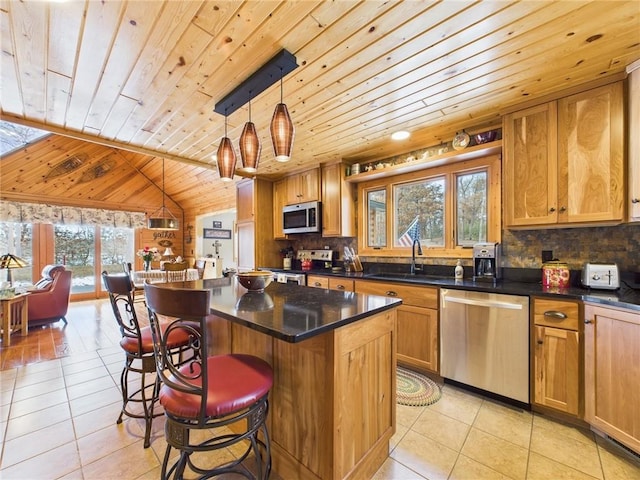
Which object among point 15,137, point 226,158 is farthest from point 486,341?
point 15,137

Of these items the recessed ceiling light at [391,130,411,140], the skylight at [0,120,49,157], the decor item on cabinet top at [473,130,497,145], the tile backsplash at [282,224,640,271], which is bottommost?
the tile backsplash at [282,224,640,271]

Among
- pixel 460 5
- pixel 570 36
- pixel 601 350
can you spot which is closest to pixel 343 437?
pixel 601 350

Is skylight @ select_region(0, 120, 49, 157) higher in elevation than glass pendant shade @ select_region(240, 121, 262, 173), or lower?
higher

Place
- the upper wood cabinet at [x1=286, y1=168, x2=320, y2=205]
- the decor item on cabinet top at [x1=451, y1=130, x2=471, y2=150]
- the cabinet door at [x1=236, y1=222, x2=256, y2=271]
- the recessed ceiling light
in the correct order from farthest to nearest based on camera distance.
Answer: the cabinet door at [x1=236, y1=222, x2=256, y2=271]
the upper wood cabinet at [x1=286, y1=168, x2=320, y2=205]
the recessed ceiling light
the decor item on cabinet top at [x1=451, y1=130, x2=471, y2=150]

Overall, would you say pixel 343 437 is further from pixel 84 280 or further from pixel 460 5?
pixel 84 280

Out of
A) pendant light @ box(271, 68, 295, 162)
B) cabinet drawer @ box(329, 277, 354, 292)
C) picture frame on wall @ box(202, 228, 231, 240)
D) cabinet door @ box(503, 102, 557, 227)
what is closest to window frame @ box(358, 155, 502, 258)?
cabinet door @ box(503, 102, 557, 227)

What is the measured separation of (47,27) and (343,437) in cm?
255

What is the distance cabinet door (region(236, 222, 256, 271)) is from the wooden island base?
2.88m

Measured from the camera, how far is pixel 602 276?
6.40 feet

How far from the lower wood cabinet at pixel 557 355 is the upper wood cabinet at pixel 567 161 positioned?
685 millimetres

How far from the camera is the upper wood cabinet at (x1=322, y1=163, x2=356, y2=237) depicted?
363cm

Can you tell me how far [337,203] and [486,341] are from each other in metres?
2.26

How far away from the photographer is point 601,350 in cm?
166

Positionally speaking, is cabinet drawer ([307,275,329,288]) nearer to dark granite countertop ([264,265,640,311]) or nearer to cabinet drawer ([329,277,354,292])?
cabinet drawer ([329,277,354,292])
